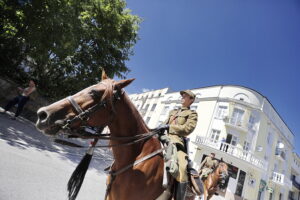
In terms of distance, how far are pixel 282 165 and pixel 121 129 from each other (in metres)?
37.7

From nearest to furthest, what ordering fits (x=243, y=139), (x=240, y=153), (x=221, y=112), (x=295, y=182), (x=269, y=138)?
1. (x=240, y=153)
2. (x=243, y=139)
3. (x=221, y=112)
4. (x=269, y=138)
5. (x=295, y=182)

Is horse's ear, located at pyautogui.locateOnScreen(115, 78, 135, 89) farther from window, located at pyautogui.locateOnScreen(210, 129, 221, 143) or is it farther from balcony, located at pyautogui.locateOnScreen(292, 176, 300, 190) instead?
balcony, located at pyautogui.locateOnScreen(292, 176, 300, 190)

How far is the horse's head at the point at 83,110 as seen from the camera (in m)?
1.65

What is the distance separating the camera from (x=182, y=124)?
2.91 metres

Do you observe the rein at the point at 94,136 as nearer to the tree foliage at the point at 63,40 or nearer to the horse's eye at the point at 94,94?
the horse's eye at the point at 94,94

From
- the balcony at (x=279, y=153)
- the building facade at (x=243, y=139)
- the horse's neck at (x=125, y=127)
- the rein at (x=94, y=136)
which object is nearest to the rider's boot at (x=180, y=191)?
the rein at (x=94, y=136)

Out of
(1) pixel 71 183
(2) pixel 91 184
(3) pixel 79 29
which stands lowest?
(2) pixel 91 184

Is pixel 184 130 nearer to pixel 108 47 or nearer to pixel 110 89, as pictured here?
pixel 110 89

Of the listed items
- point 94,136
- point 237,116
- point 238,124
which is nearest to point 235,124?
point 238,124

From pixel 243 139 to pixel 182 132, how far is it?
76.7 ft

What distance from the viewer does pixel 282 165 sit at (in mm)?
29188

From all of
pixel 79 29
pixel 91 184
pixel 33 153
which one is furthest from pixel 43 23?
pixel 91 184

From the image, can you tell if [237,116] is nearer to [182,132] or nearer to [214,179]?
[214,179]

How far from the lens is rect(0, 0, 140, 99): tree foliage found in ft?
29.1
